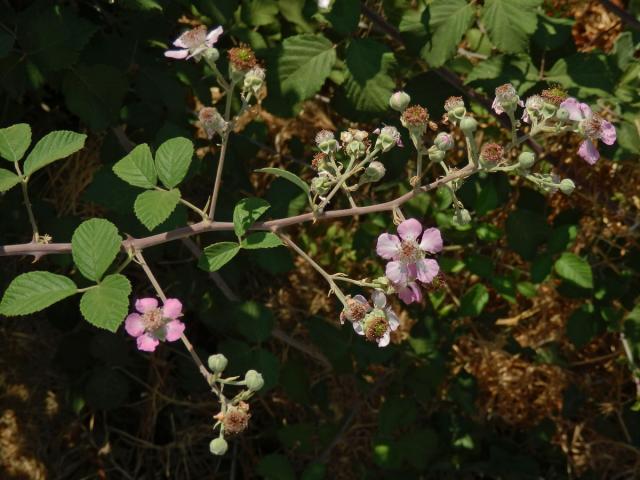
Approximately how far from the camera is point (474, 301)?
6.64 ft

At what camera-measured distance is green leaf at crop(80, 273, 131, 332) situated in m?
1.19

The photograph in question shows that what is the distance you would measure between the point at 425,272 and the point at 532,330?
50.3 inches

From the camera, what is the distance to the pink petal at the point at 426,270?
1.31 m

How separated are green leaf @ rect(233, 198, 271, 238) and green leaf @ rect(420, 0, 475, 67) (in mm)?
538

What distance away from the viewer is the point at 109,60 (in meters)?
1.81

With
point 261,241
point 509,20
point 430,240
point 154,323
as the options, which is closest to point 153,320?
point 154,323

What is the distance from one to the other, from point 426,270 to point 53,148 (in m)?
0.64

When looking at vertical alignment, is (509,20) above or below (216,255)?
above

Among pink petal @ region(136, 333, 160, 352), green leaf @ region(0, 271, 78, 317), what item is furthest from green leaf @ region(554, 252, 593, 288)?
green leaf @ region(0, 271, 78, 317)

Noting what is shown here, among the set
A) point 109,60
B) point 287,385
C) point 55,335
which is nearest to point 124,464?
point 55,335

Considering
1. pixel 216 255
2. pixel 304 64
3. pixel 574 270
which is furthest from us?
pixel 574 270

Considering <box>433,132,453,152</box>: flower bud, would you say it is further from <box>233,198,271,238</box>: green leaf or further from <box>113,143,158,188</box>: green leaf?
<box>113,143,158,188</box>: green leaf

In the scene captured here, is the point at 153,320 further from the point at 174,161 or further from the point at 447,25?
the point at 447,25

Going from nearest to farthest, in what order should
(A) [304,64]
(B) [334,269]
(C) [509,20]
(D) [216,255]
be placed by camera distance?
(D) [216,255] < (C) [509,20] < (A) [304,64] < (B) [334,269]
